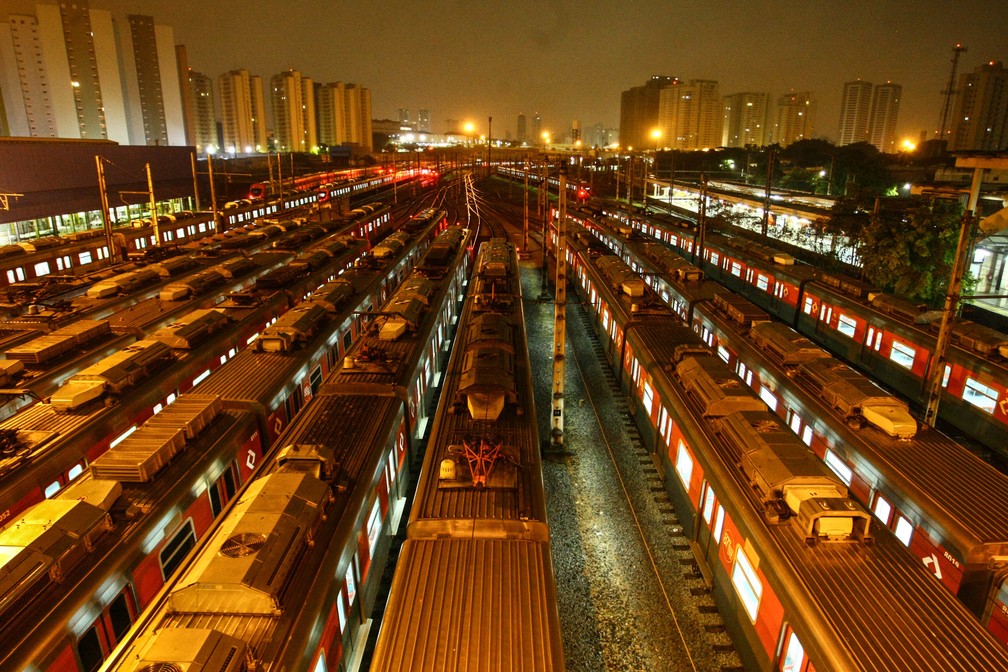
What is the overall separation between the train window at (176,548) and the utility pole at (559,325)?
352 inches

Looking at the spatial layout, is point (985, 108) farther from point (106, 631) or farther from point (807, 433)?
point (106, 631)

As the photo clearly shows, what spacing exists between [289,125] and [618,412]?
161023 millimetres

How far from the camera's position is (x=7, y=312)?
18609 mm

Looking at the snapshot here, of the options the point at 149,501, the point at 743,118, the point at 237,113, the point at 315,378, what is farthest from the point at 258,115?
the point at 149,501

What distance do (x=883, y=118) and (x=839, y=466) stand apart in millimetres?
195739

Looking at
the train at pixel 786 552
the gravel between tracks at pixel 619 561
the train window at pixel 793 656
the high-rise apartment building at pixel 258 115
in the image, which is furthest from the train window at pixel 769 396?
the high-rise apartment building at pixel 258 115

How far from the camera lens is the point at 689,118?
162 m

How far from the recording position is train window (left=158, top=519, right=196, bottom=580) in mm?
8914

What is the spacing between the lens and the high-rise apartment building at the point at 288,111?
150 meters

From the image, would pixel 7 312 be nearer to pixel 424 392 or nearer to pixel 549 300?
pixel 424 392

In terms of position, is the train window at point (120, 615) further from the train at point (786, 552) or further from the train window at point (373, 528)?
the train at point (786, 552)

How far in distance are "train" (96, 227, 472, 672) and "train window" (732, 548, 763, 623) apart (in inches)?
245

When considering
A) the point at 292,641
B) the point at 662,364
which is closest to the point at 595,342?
the point at 662,364

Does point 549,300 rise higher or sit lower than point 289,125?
lower
